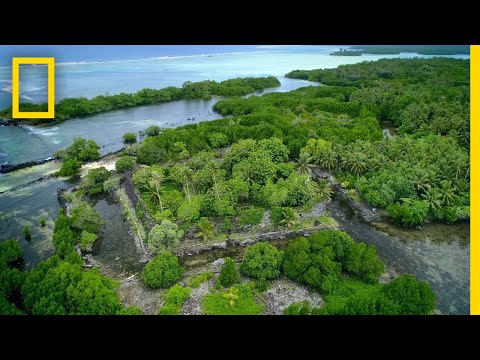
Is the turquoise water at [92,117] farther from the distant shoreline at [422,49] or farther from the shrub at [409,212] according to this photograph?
the shrub at [409,212]

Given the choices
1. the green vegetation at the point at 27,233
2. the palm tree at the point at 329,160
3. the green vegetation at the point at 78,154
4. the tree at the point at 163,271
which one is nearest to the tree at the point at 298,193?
the palm tree at the point at 329,160

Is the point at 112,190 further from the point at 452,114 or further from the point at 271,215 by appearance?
the point at 452,114

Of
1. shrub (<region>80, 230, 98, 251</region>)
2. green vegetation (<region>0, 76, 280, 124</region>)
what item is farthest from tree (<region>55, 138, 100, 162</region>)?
green vegetation (<region>0, 76, 280, 124</region>)

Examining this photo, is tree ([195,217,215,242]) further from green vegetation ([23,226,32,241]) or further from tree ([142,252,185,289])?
green vegetation ([23,226,32,241])

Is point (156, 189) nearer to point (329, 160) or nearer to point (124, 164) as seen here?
point (124, 164)

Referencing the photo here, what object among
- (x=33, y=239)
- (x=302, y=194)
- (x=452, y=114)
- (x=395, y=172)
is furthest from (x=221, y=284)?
(x=452, y=114)
